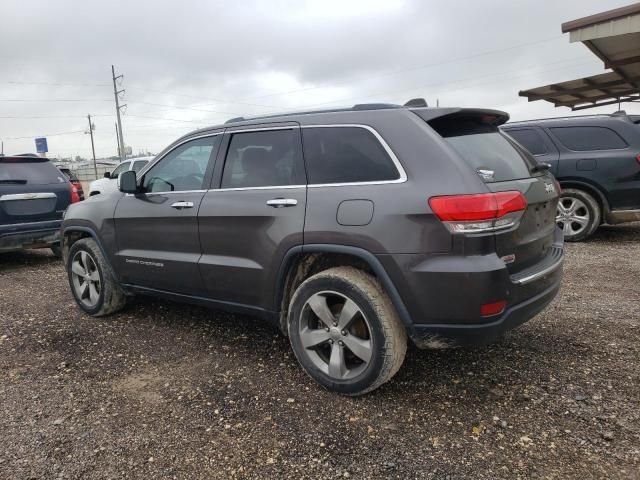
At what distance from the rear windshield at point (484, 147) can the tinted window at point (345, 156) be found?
0.36m

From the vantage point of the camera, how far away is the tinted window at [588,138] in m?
6.74

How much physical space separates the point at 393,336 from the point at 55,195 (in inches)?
240

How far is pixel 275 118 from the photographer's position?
3.33 metres

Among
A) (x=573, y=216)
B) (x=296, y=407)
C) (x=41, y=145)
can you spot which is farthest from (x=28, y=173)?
(x=41, y=145)

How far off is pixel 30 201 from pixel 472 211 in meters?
6.34

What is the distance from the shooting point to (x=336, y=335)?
9.41 feet

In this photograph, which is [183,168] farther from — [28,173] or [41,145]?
[41,145]

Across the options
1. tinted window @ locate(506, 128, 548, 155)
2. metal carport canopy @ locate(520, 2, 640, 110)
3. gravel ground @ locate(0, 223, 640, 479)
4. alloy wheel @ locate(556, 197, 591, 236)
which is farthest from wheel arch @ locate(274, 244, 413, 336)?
metal carport canopy @ locate(520, 2, 640, 110)

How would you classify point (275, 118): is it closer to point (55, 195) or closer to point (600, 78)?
point (55, 195)

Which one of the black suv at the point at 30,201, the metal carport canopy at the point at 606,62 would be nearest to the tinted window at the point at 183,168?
the black suv at the point at 30,201

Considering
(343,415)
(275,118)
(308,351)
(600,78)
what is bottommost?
(343,415)

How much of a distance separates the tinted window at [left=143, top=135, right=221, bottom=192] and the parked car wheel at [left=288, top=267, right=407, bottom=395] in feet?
4.28

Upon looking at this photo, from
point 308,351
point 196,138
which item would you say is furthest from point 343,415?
point 196,138

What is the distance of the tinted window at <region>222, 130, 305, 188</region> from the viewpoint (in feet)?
10.3
